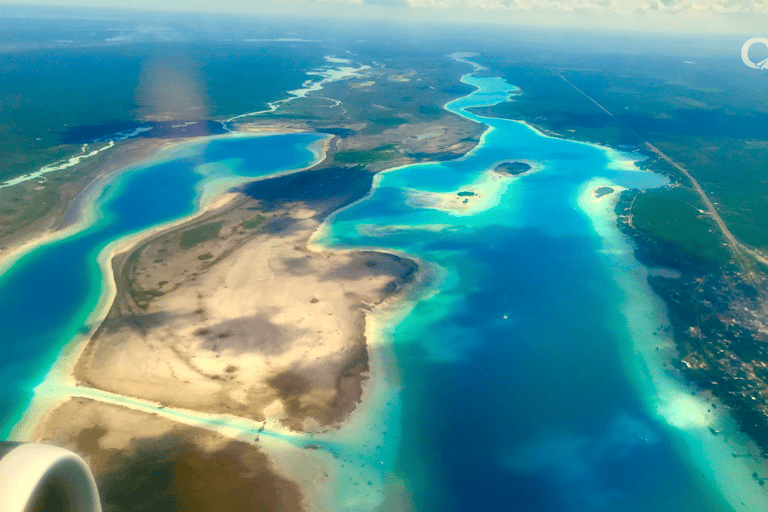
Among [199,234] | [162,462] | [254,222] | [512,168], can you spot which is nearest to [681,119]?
[512,168]

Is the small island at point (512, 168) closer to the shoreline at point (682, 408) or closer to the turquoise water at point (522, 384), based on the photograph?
the turquoise water at point (522, 384)

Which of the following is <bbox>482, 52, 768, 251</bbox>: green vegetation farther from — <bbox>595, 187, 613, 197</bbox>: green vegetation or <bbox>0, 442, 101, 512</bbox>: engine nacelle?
<bbox>0, 442, 101, 512</bbox>: engine nacelle

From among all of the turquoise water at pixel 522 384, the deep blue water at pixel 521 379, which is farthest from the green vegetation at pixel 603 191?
the turquoise water at pixel 522 384

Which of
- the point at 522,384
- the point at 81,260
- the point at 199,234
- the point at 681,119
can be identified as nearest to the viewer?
Result: the point at 522,384

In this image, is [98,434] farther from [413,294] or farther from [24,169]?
[24,169]

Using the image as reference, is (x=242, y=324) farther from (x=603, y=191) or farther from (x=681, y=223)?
(x=603, y=191)
